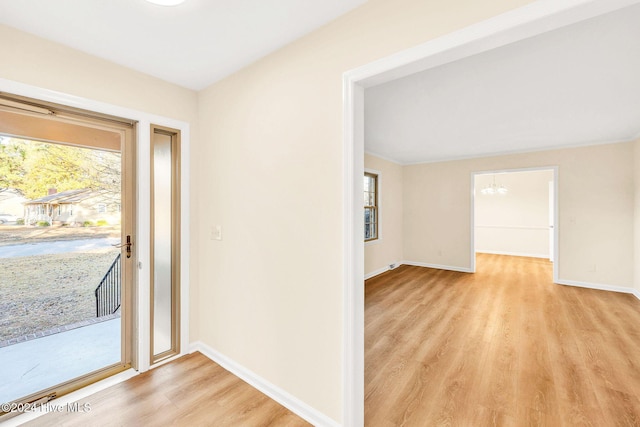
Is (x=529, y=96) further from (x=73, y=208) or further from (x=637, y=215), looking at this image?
(x=73, y=208)

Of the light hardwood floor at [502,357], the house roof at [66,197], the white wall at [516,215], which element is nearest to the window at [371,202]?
the light hardwood floor at [502,357]

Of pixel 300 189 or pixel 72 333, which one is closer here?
pixel 300 189

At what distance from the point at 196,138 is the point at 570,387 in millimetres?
3866

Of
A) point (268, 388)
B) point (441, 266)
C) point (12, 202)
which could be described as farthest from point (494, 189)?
point (12, 202)

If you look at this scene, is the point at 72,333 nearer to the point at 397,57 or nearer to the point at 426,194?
the point at 397,57

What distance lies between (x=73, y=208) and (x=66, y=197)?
0.30ft

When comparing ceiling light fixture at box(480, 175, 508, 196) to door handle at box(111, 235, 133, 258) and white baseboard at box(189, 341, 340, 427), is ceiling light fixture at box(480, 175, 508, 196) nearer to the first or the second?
white baseboard at box(189, 341, 340, 427)

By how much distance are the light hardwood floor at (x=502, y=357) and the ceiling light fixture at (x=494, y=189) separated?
3.81m

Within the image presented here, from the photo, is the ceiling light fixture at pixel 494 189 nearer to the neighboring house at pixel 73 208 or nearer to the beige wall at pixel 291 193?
the beige wall at pixel 291 193

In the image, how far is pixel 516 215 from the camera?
26.4ft

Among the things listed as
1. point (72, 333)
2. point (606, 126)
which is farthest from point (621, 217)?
point (72, 333)

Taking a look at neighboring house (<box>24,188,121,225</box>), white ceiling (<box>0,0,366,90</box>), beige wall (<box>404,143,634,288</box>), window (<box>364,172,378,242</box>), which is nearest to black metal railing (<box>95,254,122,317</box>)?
neighboring house (<box>24,188,121,225</box>)

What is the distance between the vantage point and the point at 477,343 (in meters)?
2.76

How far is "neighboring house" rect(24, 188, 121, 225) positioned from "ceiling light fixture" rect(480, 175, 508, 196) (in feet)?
28.8
